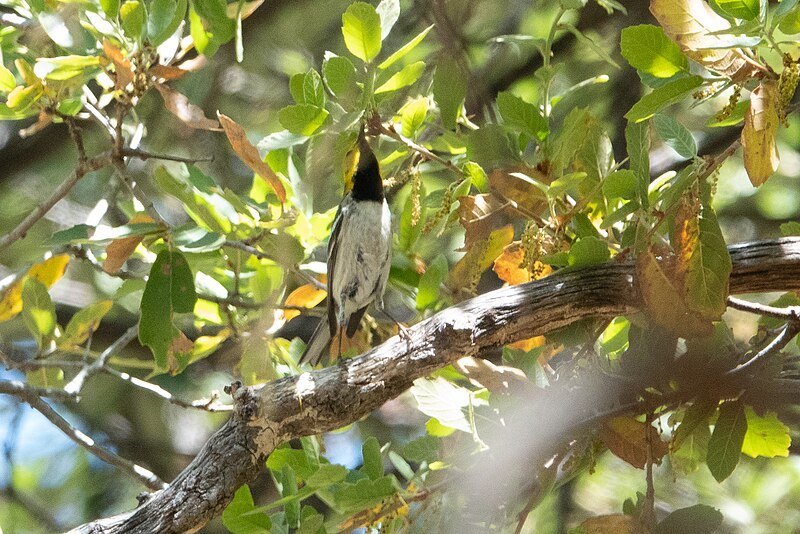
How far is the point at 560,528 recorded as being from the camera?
3.23m

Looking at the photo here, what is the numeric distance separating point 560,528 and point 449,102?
1.83 meters

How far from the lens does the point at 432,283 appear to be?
8.04 ft

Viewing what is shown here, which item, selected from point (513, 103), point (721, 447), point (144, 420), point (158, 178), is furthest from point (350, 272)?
point (144, 420)

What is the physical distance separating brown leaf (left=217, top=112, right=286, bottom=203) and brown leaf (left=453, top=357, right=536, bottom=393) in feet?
2.56

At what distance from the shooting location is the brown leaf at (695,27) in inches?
66.0

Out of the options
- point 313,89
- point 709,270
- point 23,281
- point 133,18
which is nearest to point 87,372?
point 23,281

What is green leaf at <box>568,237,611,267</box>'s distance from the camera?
2.00 m

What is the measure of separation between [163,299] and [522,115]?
1.12m

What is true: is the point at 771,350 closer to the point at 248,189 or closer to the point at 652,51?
the point at 652,51

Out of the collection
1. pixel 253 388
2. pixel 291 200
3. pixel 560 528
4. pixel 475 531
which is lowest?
pixel 560 528

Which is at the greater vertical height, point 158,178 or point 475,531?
point 158,178

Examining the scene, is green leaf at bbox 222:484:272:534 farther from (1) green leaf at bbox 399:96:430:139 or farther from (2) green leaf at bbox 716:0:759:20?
(2) green leaf at bbox 716:0:759:20

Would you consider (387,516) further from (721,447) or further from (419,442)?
(721,447)

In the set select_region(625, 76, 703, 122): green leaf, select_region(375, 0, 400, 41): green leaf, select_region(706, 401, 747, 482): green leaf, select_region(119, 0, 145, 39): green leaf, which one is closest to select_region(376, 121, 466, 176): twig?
select_region(375, 0, 400, 41): green leaf
